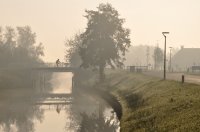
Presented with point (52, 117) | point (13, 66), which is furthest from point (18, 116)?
point (13, 66)

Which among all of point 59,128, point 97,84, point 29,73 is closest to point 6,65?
point 29,73

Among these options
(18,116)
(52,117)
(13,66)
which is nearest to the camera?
(18,116)

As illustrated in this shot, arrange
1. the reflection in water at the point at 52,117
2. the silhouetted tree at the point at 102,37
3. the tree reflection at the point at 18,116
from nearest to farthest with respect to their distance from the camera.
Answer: the reflection in water at the point at 52,117 → the tree reflection at the point at 18,116 → the silhouetted tree at the point at 102,37

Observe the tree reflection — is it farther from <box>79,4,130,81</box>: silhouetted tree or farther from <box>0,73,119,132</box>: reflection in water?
<box>79,4,130,81</box>: silhouetted tree

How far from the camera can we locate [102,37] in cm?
8644

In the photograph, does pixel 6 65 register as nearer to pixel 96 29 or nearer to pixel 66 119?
pixel 96 29

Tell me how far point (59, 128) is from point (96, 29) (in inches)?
1778

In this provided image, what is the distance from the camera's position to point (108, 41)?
280 feet

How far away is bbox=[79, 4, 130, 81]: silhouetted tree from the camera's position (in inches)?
3364

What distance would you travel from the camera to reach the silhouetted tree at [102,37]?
280 ft

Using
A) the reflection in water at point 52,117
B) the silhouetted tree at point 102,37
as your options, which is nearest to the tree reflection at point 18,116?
the reflection in water at point 52,117

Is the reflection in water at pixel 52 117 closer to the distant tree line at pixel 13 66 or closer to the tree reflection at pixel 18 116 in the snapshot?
the tree reflection at pixel 18 116

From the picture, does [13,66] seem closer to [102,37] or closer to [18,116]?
[102,37]

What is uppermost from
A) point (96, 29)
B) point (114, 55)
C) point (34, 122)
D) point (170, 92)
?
point (96, 29)
